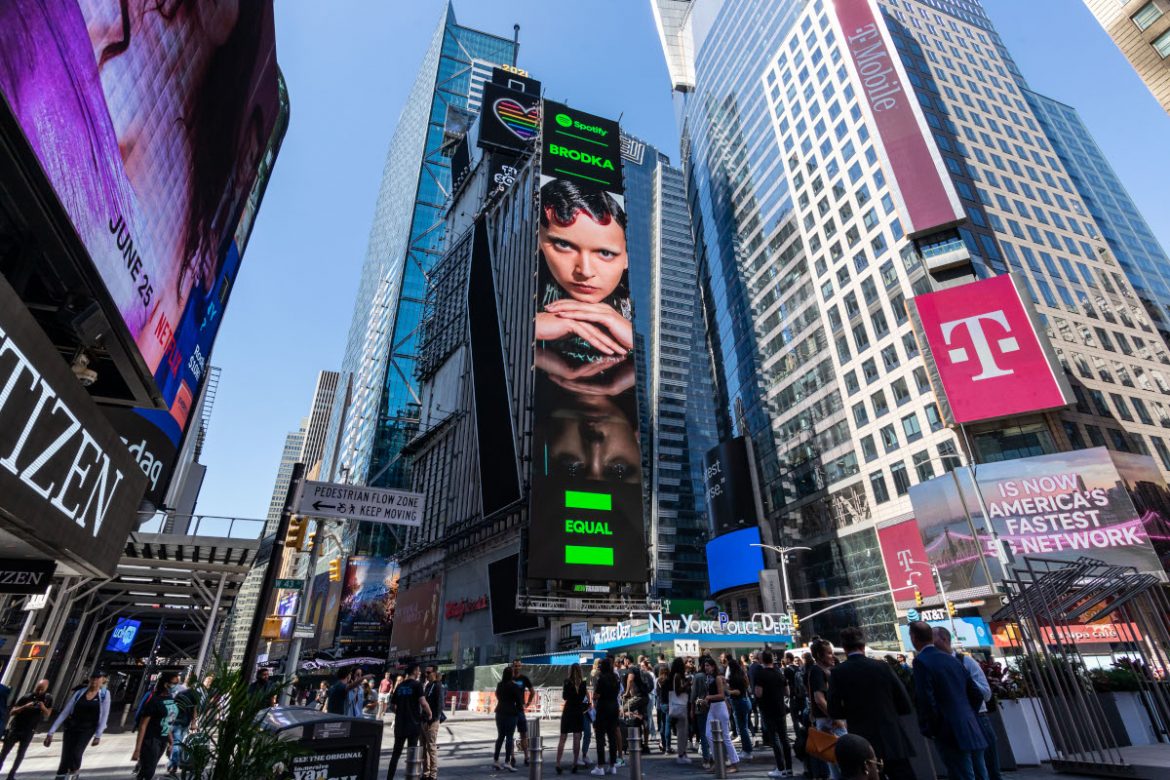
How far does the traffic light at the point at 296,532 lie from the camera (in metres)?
10.6

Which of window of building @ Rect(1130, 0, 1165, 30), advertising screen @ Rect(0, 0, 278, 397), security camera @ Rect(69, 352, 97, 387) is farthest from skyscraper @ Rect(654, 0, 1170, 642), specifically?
security camera @ Rect(69, 352, 97, 387)

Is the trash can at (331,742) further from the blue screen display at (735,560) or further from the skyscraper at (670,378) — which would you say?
the skyscraper at (670,378)

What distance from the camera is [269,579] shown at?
995 centimetres

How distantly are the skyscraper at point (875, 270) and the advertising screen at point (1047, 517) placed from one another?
2.57 m

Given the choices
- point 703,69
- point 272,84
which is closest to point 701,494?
point 703,69

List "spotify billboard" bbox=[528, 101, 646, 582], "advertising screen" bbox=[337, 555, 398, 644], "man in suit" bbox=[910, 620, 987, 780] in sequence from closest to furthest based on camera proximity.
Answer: "man in suit" bbox=[910, 620, 987, 780], "spotify billboard" bbox=[528, 101, 646, 582], "advertising screen" bbox=[337, 555, 398, 644]

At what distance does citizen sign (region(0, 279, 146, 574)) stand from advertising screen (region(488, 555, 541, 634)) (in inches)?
1737

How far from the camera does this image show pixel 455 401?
76.1m

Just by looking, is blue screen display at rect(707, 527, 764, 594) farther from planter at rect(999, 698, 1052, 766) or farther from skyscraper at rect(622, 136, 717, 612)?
planter at rect(999, 698, 1052, 766)

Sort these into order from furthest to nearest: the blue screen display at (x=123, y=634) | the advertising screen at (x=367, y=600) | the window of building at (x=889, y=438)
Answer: the advertising screen at (x=367, y=600), the window of building at (x=889, y=438), the blue screen display at (x=123, y=634)

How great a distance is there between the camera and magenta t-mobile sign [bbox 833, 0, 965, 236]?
186ft

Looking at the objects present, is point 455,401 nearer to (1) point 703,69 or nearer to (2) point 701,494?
(2) point 701,494

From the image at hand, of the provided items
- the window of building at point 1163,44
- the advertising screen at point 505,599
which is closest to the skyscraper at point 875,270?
the window of building at point 1163,44

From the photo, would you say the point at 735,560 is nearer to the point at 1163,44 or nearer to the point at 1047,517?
the point at 1047,517
